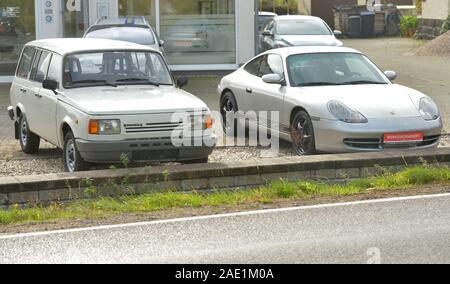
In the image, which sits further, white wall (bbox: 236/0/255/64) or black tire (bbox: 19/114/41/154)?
white wall (bbox: 236/0/255/64)

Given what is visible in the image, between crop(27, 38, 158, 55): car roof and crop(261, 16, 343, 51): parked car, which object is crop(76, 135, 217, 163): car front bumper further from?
crop(261, 16, 343, 51): parked car

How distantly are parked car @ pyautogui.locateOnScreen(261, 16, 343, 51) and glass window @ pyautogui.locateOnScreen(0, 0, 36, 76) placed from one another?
252 inches

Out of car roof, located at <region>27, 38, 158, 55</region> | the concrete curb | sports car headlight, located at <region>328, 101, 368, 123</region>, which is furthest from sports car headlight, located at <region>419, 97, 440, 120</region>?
car roof, located at <region>27, 38, 158, 55</region>

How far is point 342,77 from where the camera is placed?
40.4 ft

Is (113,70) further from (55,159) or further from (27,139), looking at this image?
(27,139)

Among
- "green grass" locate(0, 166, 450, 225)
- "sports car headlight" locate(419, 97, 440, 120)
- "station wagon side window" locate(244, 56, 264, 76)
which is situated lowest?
"green grass" locate(0, 166, 450, 225)

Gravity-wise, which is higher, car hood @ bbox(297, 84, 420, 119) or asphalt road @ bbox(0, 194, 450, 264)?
car hood @ bbox(297, 84, 420, 119)

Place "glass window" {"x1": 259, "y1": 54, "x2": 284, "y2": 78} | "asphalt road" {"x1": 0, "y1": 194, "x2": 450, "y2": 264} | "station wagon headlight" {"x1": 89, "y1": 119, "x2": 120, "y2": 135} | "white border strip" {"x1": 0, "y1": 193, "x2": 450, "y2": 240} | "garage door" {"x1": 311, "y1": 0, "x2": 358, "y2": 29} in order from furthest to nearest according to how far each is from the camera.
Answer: "garage door" {"x1": 311, "y1": 0, "x2": 358, "y2": 29} < "glass window" {"x1": 259, "y1": 54, "x2": 284, "y2": 78} < "station wagon headlight" {"x1": 89, "y1": 119, "x2": 120, "y2": 135} < "white border strip" {"x1": 0, "y1": 193, "x2": 450, "y2": 240} < "asphalt road" {"x1": 0, "y1": 194, "x2": 450, "y2": 264}

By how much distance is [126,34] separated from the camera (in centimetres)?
1967

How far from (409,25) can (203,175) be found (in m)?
32.3

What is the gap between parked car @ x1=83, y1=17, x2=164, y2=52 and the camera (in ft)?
63.9

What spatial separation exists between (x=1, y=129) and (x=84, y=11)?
340 inches
